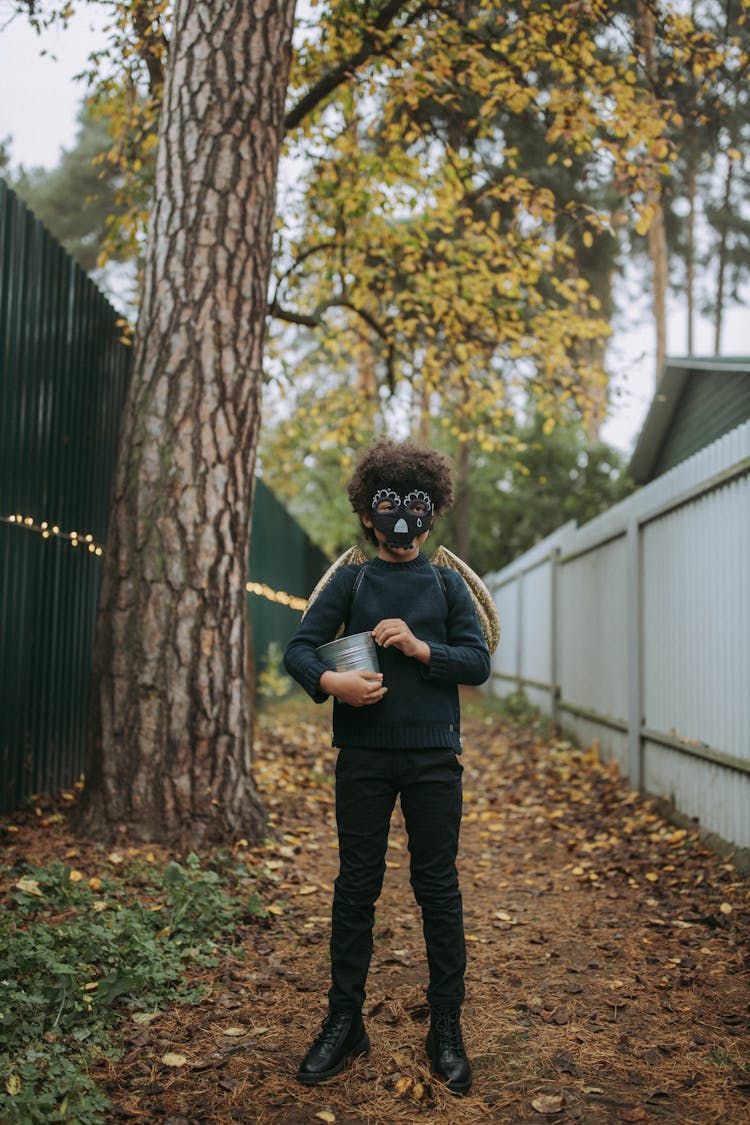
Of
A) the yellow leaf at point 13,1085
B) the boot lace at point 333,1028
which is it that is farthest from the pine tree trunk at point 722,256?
the yellow leaf at point 13,1085

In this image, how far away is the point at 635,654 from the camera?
659 centimetres

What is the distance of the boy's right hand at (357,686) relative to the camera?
272 cm

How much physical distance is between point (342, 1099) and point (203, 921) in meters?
1.19

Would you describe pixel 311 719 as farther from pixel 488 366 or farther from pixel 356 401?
pixel 488 366

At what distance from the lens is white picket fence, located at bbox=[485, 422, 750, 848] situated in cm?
471

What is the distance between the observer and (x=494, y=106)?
22.5 ft

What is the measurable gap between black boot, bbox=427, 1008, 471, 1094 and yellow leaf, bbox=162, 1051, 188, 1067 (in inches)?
28.7

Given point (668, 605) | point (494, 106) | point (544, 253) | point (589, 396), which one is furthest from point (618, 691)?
point (494, 106)

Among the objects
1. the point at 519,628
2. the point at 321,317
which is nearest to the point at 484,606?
the point at 321,317

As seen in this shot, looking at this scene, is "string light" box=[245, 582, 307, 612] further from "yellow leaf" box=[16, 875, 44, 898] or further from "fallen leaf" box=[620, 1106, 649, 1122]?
"fallen leaf" box=[620, 1106, 649, 1122]

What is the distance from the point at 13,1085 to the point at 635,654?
5.05 meters

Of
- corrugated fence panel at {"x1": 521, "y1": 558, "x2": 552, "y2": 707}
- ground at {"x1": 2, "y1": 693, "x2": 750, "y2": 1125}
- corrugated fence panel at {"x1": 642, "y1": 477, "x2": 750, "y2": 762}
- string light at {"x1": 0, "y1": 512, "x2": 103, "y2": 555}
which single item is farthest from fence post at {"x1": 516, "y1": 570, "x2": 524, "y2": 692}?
string light at {"x1": 0, "y1": 512, "x2": 103, "y2": 555}

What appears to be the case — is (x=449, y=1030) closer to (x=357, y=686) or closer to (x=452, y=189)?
(x=357, y=686)

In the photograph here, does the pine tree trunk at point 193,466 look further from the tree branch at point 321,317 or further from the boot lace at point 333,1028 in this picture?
the tree branch at point 321,317
